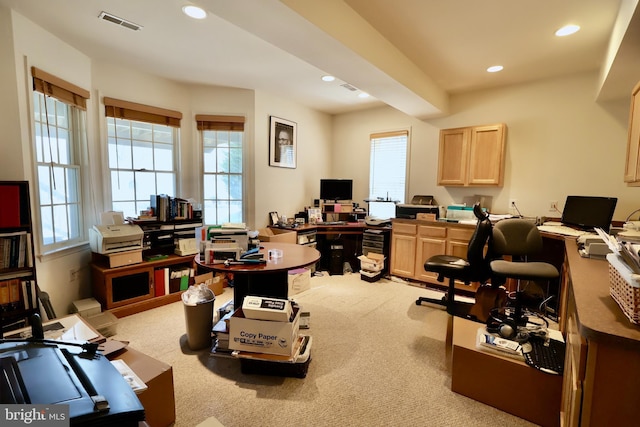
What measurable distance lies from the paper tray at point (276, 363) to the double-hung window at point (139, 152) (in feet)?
8.56

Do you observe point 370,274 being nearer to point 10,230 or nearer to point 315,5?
point 315,5

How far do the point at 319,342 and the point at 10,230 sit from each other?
99.5 inches

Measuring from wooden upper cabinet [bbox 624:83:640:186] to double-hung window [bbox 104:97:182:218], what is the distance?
449cm

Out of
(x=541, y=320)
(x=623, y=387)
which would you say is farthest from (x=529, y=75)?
(x=623, y=387)

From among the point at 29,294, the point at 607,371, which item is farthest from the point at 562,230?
the point at 29,294

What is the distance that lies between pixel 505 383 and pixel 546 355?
296 millimetres

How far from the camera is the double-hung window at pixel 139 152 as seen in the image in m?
3.46

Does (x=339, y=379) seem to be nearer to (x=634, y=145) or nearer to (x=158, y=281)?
(x=158, y=281)

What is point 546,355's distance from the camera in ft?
5.76

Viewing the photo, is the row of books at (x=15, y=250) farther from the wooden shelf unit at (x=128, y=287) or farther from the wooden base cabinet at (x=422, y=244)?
the wooden base cabinet at (x=422, y=244)

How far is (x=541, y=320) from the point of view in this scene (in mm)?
2566

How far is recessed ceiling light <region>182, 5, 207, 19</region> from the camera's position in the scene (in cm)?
225

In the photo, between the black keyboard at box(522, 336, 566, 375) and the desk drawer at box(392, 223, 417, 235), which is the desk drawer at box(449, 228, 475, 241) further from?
the black keyboard at box(522, 336, 566, 375)

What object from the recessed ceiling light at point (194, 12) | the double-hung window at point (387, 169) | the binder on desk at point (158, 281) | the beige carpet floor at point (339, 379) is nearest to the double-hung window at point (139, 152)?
the binder on desk at point (158, 281)
